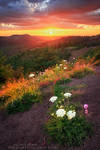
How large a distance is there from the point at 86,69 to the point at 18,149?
5.88 metres

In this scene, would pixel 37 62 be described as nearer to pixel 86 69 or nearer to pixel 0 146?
pixel 86 69

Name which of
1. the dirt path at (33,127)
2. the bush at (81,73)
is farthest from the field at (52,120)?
the bush at (81,73)

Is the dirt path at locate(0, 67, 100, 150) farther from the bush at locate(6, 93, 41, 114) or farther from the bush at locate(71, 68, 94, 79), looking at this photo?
the bush at locate(71, 68, 94, 79)

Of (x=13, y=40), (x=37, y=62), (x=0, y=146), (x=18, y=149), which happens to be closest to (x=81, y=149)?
(x=18, y=149)

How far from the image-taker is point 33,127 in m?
3.64

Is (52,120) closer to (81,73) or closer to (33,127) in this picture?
(33,127)

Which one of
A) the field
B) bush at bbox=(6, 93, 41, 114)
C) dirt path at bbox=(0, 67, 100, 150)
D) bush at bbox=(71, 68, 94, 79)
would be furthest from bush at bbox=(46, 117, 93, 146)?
bush at bbox=(71, 68, 94, 79)

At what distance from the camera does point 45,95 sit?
5.26 m

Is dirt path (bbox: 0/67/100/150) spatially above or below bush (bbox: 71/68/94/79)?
below

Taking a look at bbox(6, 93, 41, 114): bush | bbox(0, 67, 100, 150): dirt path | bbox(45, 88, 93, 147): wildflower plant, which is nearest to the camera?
bbox(45, 88, 93, 147): wildflower plant

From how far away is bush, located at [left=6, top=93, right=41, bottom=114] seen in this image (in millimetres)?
4629

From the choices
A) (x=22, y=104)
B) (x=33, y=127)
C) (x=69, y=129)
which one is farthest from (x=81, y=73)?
(x=69, y=129)

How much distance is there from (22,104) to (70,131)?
2.33 meters

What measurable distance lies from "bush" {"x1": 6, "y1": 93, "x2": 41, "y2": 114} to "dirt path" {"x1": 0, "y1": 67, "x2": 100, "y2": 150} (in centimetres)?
20
